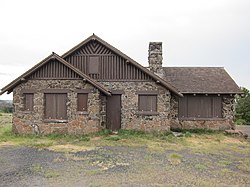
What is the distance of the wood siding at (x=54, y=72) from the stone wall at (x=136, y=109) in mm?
2967

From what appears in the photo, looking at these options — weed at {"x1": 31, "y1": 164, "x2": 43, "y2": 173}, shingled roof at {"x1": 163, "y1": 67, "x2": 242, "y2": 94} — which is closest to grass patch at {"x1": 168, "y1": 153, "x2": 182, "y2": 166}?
weed at {"x1": 31, "y1": 164, "x2": 43, "y2": 173}

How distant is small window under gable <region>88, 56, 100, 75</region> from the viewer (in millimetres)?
19625

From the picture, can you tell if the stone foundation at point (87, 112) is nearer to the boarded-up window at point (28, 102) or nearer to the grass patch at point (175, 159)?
the boarded-up window at point (28, 102)

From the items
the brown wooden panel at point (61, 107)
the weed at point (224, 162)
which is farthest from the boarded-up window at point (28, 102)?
the weed at point (224, 162)

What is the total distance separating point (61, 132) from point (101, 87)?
12.1 ft

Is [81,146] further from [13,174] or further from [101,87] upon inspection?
[13,174]

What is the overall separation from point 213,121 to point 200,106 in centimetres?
137

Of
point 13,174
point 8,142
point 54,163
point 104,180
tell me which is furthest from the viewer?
point 8,142

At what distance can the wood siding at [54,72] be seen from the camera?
18172 mm

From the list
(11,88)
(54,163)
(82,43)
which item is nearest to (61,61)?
(82,43)

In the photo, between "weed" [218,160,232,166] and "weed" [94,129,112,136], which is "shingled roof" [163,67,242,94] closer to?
"weed" [94,129,112,136]

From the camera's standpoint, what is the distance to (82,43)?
63.6 ft

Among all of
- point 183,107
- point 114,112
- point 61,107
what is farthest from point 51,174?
point 183,107

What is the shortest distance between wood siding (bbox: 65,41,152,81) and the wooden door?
131cm
